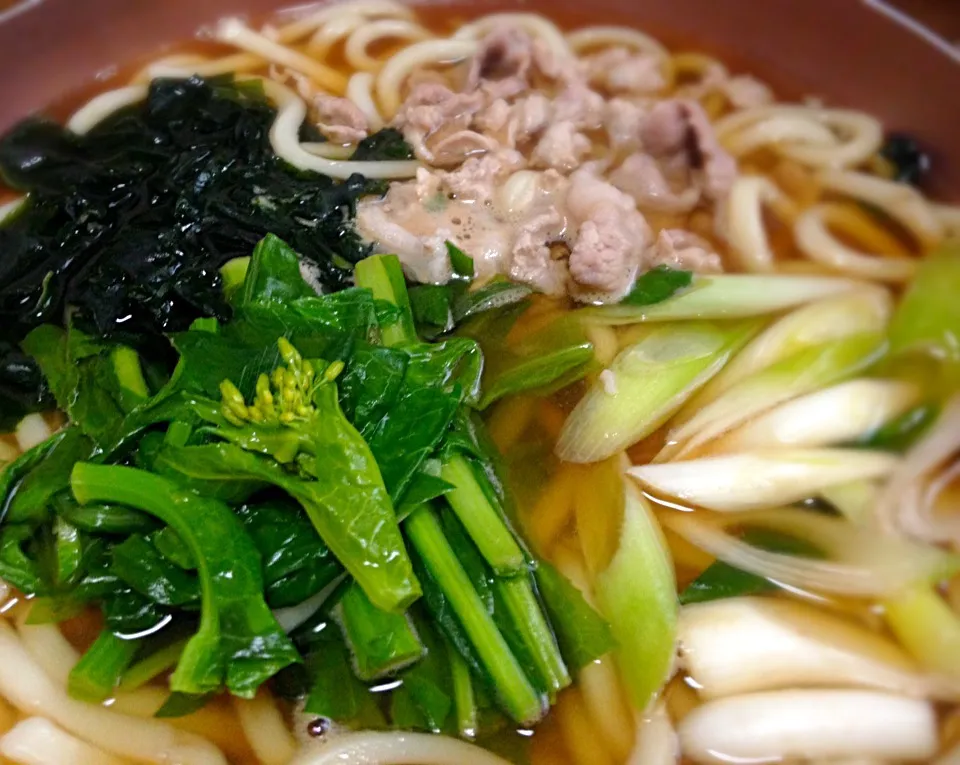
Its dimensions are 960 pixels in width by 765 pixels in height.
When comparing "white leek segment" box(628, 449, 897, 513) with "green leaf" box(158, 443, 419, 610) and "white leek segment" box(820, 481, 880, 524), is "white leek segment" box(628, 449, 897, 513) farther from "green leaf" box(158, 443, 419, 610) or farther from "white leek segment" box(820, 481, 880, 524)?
"green leaf" box(158, 443, 419, 610)

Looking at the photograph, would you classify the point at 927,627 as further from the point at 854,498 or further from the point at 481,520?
the point at 481,520

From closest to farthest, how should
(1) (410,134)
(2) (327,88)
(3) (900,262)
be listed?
(3) (900,262) → (1) (410,134) → (2) (327,88)

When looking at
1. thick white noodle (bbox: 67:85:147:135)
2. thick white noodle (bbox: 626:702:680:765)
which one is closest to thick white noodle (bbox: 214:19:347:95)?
thick white noodle (bbox: 67:85:147:135)

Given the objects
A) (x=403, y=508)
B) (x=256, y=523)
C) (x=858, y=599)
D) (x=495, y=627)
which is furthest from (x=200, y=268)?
(x=858, y=599)

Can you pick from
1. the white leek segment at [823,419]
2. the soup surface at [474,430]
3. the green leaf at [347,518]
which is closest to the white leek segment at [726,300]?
the soup surface at [474,430]

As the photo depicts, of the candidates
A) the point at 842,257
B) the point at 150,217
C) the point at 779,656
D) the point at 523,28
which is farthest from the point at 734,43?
the point at 779,656

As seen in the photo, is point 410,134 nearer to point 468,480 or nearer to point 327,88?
point 327,88

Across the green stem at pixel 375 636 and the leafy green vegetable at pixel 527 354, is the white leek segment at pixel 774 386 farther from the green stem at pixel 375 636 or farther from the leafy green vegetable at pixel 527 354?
the green stem at pixel 375 636

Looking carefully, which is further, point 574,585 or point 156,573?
point 574,585
